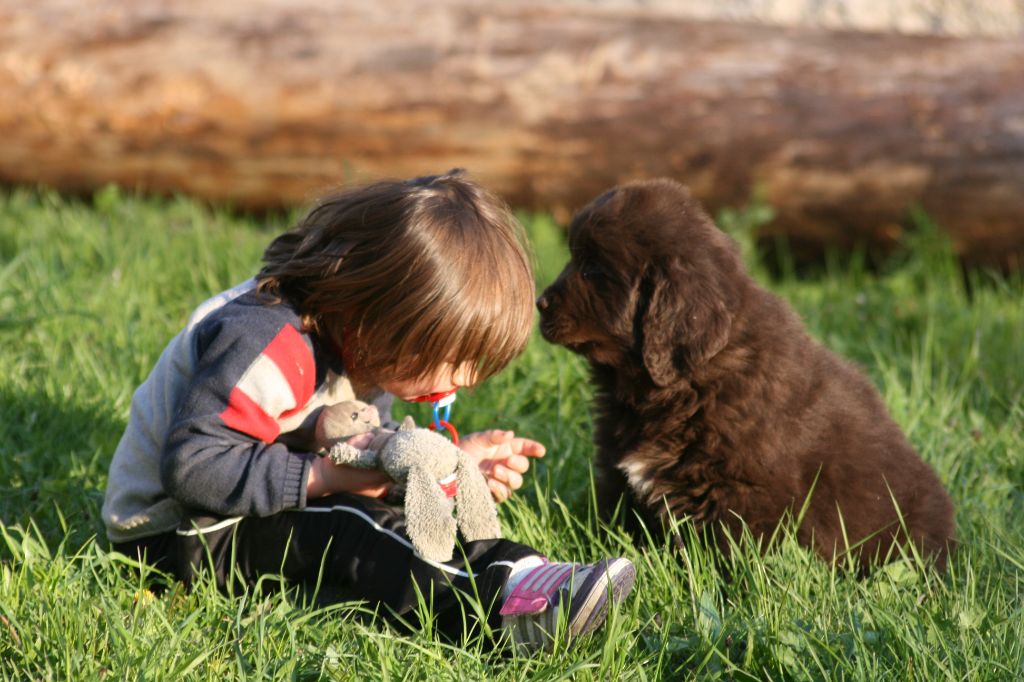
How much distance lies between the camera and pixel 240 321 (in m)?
2.74

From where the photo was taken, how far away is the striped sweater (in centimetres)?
265

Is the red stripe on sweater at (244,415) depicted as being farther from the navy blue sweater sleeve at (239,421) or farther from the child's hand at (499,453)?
the child's hand at (499,453)

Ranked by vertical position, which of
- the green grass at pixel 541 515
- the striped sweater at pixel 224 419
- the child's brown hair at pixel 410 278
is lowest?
the green grass at pixel 541 515

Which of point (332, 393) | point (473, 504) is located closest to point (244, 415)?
point (332, 393)

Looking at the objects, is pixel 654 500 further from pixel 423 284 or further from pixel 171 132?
pixel 171 132

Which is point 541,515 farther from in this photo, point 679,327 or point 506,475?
point 679,327

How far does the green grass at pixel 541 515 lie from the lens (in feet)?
7.89

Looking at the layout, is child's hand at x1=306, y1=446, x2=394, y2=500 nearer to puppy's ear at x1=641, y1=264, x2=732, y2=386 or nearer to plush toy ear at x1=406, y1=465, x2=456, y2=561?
plush toy ear at x1=406, y1=465, x2=456, y2=561

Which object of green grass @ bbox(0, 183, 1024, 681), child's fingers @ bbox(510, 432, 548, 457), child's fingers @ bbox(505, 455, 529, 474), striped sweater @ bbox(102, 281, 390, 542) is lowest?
green grass @ bbox(0, 183, 1024, 681)

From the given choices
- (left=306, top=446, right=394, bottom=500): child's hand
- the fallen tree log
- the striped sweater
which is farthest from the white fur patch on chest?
the fallen tree log

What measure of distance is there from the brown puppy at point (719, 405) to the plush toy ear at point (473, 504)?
52cm

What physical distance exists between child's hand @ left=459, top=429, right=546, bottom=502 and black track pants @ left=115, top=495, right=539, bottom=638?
197mm

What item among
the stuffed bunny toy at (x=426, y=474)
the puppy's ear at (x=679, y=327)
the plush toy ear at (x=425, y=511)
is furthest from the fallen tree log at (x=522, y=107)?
the plush toy ear at (x=425, y=511)

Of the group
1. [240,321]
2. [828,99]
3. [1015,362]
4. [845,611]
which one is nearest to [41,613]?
[240,321]
